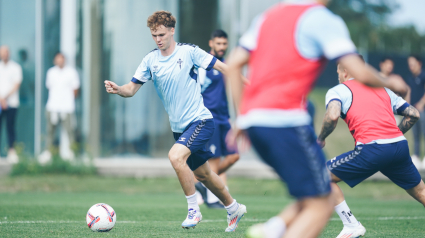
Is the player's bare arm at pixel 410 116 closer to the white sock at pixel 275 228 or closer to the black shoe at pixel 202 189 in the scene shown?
the white sock at pixel 275 228

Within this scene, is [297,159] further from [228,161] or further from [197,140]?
[228,161]

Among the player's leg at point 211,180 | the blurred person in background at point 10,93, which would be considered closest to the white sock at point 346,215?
the player's leg at point 211,180

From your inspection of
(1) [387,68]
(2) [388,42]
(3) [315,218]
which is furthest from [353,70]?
(2) [388,42]

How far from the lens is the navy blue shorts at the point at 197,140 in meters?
5.66

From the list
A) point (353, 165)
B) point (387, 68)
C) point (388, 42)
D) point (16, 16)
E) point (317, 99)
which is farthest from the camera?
point (388, 42)

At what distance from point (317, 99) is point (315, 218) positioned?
23634 mm

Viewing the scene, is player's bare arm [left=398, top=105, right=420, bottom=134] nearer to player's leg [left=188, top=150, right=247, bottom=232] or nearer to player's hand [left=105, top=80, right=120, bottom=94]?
player's leg [left=188, top=150, right=247, bottom=232]

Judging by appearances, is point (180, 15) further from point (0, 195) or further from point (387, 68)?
point (0, 195)

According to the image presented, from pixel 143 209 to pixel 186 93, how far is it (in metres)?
2.75

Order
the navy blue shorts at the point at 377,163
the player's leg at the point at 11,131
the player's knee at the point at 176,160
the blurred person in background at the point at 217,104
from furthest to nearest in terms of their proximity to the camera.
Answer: the player's leg at the point at 11,131
the blurred person in background at the point at 217,104
the player's knee at the point at 176,160
the navy blue shorts at the point at 377,163

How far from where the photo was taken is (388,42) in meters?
41.1

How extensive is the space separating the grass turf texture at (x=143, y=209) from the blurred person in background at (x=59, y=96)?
1.10 metres

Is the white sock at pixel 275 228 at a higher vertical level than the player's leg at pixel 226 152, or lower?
higher

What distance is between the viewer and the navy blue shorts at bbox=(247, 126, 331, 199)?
10.00 ft
